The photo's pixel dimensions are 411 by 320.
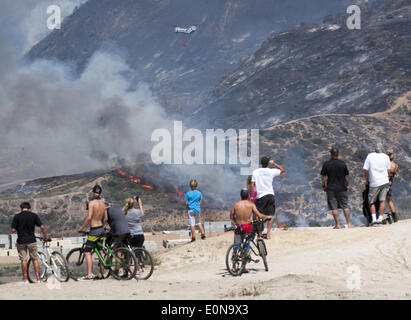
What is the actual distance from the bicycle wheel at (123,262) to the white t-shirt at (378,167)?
6.39 meters

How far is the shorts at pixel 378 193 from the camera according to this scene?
17.6 meters

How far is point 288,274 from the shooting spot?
13.9 metres

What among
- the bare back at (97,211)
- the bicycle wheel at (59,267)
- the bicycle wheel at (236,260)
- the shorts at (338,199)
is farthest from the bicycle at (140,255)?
the shorts at (338,199)

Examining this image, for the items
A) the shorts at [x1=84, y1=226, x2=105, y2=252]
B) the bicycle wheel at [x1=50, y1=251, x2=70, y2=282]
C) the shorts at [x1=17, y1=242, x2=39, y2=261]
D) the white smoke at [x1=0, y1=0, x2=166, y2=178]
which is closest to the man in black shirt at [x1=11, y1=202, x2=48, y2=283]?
the shorts at [x1=17, y1=242, x2=39, y2=261]

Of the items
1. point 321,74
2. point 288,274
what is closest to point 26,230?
point 288,274

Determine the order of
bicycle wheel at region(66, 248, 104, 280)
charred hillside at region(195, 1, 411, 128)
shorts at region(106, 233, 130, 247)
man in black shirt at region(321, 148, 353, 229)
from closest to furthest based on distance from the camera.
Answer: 1. shorts at region(106, 233, 130, 247)
2. bicycle wheel at region(66, 248, 104, 280)
3. man in black shirt at region(321, 148, 353, 229)
4. charred hillside at region(195, 1, 411, 128)

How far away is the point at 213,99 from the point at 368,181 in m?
127

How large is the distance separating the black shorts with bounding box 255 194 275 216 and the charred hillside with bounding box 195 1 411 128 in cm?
8097

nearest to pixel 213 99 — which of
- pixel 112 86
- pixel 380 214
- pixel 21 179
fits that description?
pixel 21 179

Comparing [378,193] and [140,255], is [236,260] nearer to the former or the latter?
[140,255]

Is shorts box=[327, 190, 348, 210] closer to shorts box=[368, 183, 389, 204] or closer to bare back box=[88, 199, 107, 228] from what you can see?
shorts box=[368, 183, 389, 204]

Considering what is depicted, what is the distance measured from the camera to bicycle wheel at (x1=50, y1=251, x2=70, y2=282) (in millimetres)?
14438

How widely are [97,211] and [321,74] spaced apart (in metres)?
110
